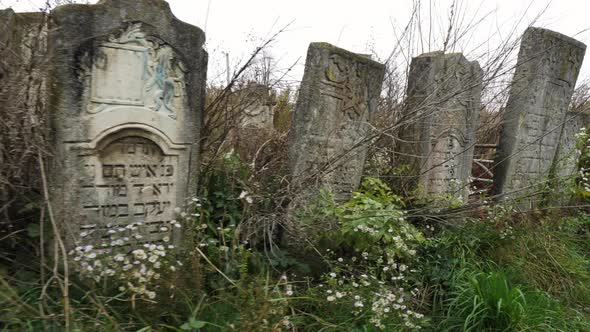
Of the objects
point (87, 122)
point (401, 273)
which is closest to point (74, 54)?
point (87, 122)

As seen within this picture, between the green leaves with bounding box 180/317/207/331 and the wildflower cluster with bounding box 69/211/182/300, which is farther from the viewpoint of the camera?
the wildflower cluster with bounding box 69/211/182/300

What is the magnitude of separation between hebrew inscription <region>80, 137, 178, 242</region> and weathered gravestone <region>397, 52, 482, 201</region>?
2.35 metres

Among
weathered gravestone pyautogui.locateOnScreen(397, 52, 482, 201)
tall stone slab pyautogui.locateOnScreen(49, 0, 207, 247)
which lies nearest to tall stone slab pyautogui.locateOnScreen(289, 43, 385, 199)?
weathered gravestone pyautogui.locateOnScreen(397, 52, 482, 201)

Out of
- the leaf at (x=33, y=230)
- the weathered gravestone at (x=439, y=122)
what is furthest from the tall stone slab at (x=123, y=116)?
the weathered gravestone at (x=439, y=122)

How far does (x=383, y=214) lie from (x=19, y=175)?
242 centimetres

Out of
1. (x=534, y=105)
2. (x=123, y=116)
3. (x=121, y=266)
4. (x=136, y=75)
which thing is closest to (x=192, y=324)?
(x=121, y=266)

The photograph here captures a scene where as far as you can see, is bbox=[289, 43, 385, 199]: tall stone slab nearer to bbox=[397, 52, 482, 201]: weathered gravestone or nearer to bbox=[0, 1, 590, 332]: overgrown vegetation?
bbox=[0, 1, 590, 332]: overgrown vegetation

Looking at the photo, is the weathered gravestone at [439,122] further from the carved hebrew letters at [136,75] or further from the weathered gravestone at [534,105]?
the carved hebrew letters at [136,75]

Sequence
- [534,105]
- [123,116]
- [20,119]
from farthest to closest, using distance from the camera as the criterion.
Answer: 1. [534,105]
2. [123,116]
3. [20,119]

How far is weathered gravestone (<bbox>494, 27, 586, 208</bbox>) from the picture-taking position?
572 cm

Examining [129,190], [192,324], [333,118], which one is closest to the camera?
[192,324]

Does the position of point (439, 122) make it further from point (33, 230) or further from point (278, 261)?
point (33, 230)

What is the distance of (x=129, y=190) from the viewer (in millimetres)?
3271

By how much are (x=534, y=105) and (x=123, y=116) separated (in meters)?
4.75
